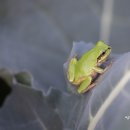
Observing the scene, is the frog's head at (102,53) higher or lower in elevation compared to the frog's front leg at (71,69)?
higher

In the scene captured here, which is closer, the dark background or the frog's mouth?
the frog's mouth

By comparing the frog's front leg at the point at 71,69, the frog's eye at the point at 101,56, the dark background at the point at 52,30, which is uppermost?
the dark background at the point at 52,30

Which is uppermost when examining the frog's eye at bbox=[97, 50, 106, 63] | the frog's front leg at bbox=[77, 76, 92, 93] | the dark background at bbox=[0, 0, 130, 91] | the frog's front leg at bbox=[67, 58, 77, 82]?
the dark background at bbox=[0, 0, 130, 91]

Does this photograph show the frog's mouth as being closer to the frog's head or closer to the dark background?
the frog's head

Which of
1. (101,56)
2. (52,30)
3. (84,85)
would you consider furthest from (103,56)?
(52,30)

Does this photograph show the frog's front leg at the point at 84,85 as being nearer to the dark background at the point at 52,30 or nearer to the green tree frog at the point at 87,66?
the green tree frog at the point at 87,66

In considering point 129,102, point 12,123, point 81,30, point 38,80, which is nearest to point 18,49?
point 38,80

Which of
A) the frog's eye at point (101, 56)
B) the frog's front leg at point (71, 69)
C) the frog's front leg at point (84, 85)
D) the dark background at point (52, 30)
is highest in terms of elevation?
the dark background at point (52, 30)

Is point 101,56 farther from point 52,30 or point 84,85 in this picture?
point 52,30

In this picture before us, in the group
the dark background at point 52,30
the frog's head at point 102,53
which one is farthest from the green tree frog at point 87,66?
the dark background at point 52,30

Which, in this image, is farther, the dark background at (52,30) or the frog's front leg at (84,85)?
the dark background at (52,30)

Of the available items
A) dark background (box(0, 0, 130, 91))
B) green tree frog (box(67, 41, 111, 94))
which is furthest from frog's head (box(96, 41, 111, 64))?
dark background (box(0, 0, 130, 91))
